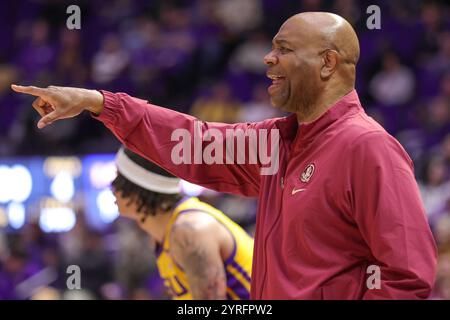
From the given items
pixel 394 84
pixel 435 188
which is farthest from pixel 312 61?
pixel 394 84

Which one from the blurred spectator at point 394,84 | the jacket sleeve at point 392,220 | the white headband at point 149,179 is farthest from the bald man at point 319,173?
the blurred spectator at point 394,84

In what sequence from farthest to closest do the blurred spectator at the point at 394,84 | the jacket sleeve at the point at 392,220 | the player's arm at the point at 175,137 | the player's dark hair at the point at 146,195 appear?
the blurred spectator at the point at 394,84 → the player's dark hair at the point at 146,195 → the player's arm at the point at 175,137 → the jacket sleeve at the point at 392,220

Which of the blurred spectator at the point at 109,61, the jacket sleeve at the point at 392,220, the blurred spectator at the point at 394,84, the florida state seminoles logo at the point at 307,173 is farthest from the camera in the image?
the blurred spectator at the point at 109,61

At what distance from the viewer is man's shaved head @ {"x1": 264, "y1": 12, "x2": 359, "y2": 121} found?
11.3 ft

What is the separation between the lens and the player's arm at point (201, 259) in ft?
14.8

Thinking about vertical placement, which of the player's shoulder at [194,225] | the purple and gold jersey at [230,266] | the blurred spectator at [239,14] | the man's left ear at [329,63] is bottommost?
the purple and gold jersey at [230,266]

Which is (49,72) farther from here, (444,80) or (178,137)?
(178,137)

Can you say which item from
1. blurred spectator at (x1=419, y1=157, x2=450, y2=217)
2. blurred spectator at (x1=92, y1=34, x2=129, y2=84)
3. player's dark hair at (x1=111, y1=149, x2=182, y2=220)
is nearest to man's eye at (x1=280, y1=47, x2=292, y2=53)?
player's dark hair at (x1=111, y1=149, x2=182, y2=220)

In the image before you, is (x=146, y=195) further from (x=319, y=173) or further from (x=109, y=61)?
(x=109, y=61)

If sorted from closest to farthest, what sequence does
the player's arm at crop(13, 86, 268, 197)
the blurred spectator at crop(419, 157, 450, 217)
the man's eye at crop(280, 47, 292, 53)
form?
1. the man's eye at crop(280, 47, 292, 53)
2. the player's arm at crop(13, 86, 268, 197)
3. the blurred spectator at crop(419, 157, 450, 217)

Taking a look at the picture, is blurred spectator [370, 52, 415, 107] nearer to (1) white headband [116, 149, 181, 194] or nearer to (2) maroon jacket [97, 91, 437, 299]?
(1) white headband [116, 149, 181, 194]

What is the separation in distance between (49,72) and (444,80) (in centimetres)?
513

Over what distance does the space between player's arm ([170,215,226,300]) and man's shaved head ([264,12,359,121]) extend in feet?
4.12

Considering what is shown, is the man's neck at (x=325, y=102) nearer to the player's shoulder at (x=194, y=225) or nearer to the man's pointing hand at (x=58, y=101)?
the man's pointing hand at (x=58, y=101)
